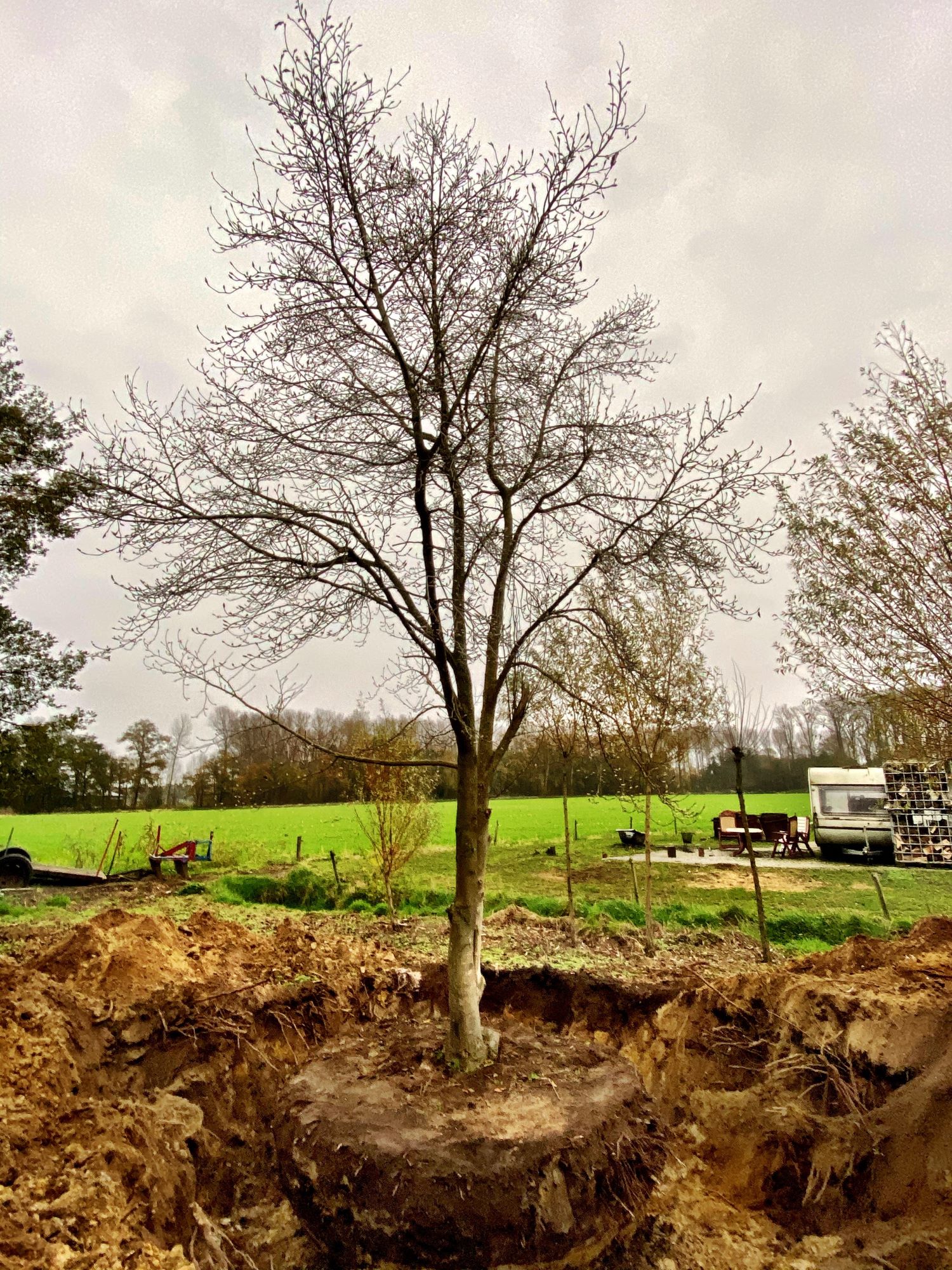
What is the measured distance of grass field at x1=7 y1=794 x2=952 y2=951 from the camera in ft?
43.3

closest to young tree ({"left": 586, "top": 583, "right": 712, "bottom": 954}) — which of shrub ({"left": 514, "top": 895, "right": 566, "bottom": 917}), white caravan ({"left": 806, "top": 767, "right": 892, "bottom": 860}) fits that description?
shrub ({"left": 514, "top": 895, "right": 566, "bottom": 917})

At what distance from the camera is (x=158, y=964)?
685 cm

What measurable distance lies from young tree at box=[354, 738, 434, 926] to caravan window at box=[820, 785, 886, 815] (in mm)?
12942

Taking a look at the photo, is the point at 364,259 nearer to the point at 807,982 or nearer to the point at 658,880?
the point at 807,982

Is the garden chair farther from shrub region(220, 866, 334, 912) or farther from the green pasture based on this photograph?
shrub region(220, 866, 334, 912)

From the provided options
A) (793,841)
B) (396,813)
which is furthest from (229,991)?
(793,841)

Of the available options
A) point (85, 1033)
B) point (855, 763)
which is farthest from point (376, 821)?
point (855, 763)

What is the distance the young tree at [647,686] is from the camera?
19.8 feet

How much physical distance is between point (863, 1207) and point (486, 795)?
13.2ft

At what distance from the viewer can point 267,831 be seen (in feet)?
74.0

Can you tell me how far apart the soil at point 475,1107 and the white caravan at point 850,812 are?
13.3m

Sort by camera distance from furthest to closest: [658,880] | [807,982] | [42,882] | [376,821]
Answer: [658,880] → [42,882] → [376,821] → [807,982]

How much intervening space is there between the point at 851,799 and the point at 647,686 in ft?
57.6

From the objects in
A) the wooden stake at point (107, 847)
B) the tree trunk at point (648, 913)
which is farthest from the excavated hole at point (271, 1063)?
the wooden stake at point (107, 847)
